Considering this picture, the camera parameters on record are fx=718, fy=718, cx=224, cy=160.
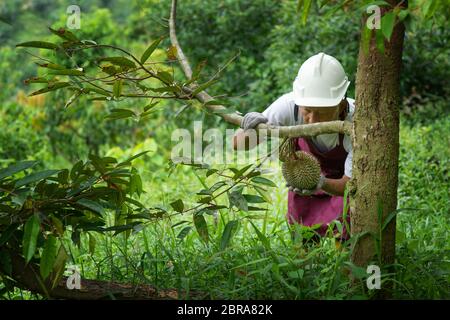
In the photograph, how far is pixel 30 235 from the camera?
5.61 feet

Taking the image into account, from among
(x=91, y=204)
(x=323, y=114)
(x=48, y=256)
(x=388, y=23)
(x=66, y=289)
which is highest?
(x=388, y=23)

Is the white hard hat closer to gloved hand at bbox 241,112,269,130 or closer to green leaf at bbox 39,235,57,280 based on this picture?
gloved hand at bbox 241,112,269,130

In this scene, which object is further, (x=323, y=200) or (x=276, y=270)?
(x=323, y=200)

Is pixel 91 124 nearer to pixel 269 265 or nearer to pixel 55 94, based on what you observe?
pixel 55 94

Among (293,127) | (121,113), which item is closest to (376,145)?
(293,127)

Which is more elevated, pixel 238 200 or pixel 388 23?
pixel 388 23

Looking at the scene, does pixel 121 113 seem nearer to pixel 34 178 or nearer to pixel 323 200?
pixel 34 178

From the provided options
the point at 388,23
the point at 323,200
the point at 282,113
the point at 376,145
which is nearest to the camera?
the point at 388,23

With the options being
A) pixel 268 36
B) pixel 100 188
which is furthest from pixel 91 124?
pixel 100 188

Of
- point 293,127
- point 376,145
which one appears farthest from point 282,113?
point 376,145

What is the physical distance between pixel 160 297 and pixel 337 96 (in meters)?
1.11

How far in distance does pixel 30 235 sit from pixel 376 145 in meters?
0.92

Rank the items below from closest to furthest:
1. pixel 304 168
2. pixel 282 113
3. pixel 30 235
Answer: pixel 30 235 → pixel 304 168 → pixel 282 113

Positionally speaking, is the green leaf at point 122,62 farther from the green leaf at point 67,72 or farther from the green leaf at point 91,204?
the green leaf at point 91,204
